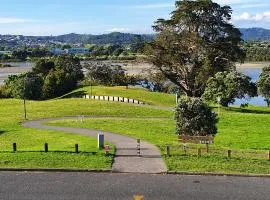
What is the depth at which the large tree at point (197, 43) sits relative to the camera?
63719mm

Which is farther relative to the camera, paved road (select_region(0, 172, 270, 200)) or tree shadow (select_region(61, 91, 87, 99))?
tree shadow (select_region(61, 91, 87, 99))

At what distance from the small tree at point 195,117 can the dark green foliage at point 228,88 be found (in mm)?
25762

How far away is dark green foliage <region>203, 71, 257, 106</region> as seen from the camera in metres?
54.6

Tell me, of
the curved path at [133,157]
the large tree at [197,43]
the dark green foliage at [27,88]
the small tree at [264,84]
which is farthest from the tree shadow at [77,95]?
the curved path at [133,157]

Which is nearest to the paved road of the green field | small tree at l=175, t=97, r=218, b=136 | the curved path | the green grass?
the curved path

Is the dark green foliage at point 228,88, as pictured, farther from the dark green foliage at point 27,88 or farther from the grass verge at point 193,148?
the dark green foliage at point 27,88

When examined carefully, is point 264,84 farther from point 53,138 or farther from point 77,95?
point 53,138

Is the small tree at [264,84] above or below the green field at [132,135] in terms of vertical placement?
above

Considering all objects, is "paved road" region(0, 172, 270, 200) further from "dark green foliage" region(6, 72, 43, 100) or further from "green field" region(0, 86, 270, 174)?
"dark green foliage" region(6, 72, 43, 100)

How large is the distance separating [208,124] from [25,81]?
4480cm

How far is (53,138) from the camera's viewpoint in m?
33.3

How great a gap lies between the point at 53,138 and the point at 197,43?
34.2 metres

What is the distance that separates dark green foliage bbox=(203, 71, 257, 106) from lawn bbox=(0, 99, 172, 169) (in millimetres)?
8830

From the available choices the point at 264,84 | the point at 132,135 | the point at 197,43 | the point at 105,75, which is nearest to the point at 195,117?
the point at 132,135
